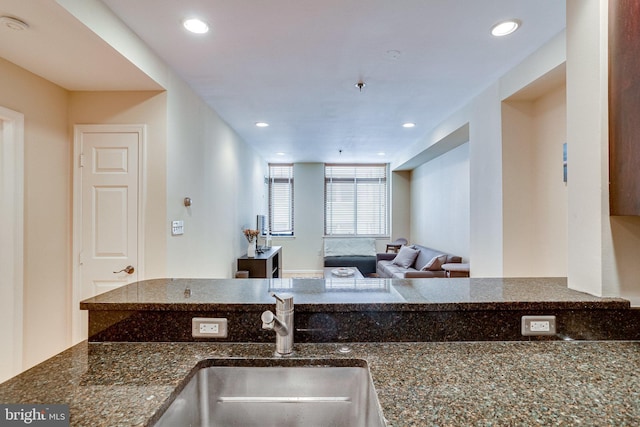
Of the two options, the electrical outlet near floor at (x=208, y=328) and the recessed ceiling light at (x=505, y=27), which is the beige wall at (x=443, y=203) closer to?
the recessed ceiling light at (x=505, y=27)

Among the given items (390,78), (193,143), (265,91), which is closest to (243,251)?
(193,143)

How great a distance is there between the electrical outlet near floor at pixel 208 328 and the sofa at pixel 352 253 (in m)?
5.42

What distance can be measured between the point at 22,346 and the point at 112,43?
2.18 m

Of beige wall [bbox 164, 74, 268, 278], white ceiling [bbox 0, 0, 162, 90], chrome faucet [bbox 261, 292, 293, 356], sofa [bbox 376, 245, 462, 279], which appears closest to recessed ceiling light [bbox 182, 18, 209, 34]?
white ceiling [bbox 0, 0, 162, 90]

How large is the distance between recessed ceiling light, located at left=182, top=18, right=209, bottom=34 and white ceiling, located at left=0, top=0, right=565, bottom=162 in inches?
1.8

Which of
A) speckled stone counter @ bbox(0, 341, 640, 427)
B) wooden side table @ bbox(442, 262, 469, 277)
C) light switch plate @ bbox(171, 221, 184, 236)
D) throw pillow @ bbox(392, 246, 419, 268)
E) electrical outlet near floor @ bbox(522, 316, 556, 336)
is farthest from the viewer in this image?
throw pillow @ bbox(392, 246, 419, 268)

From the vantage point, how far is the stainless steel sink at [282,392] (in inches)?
40.0

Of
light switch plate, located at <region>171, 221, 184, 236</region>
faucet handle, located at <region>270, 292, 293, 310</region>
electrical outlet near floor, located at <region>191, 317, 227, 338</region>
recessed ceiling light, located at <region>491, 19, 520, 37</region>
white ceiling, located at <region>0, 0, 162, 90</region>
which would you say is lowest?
electrical outlet near floor, located at <region>191, 317, 227, 338</region>

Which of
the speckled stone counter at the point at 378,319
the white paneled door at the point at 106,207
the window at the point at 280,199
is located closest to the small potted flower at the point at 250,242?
the white paneled door at the point at 106,207

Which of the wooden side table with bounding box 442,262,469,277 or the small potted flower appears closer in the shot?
the wooden side table with bounding box 442,262,469,277

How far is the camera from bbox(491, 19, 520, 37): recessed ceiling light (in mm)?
1983

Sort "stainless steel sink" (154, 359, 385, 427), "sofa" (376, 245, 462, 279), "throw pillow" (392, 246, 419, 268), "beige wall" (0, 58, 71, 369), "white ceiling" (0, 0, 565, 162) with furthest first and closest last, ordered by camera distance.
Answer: "throw pillow" (392, 246, 419, 268), "sofa" (376, 245, 462, 279), "beige wall" (0, 58, 71, 369), "white ceiling" (0, 0, 565, 162), "stainless steel sink" (154, 359, 385, 427)

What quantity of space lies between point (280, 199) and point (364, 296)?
6274mm

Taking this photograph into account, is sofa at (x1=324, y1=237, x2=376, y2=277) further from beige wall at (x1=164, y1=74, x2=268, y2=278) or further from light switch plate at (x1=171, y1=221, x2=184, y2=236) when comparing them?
light switch plate at (x1=171, y1=221, x2=184, y2=236)
